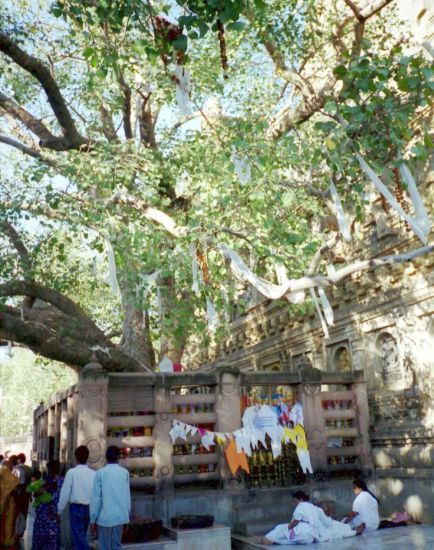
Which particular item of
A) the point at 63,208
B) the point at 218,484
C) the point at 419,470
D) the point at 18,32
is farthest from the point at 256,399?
the point at 18,32

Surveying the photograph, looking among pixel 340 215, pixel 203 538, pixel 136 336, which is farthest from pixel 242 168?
pixel 203 538

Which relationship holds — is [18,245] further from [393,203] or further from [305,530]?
[393,203]

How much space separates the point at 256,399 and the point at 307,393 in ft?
3.75

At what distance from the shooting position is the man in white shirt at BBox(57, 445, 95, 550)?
8.24 metres

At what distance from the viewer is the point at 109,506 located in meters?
7.28

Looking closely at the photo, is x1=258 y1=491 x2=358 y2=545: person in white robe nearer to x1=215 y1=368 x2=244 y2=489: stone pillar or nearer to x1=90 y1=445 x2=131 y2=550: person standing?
x1=215 y1=368 x2=244 y2=489: stone pillar

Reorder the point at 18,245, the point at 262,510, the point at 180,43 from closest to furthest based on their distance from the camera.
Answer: the point at 180,43
the point at 262,510
the point at 18,245

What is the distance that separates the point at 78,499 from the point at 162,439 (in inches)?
129

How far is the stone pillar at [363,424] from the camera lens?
12.5 m

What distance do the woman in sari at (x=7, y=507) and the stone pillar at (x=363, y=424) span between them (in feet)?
24.3

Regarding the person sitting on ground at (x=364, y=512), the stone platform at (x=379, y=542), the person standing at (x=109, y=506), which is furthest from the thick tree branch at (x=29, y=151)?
the person sitting on ground at (x=364, y=512)

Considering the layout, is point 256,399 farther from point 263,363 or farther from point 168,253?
point 263,363

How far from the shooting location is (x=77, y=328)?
14.3 metres

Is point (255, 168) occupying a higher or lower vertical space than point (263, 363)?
higher
